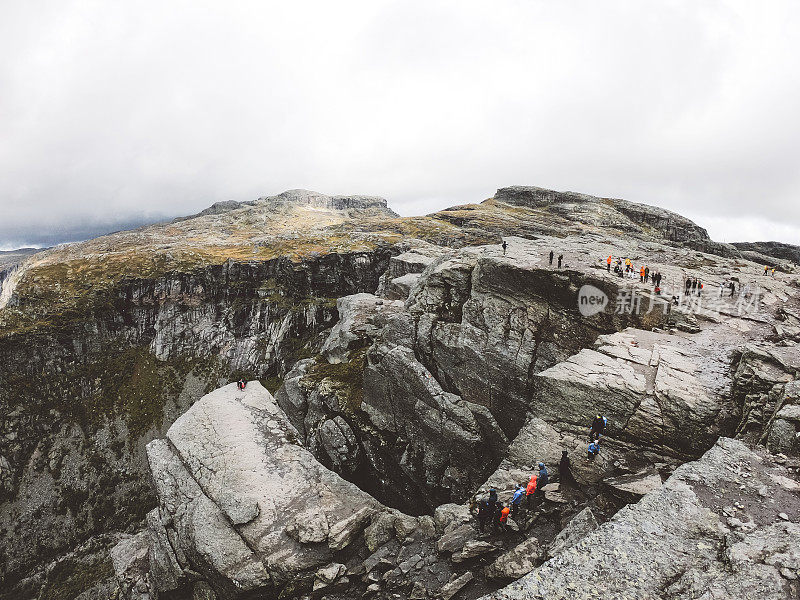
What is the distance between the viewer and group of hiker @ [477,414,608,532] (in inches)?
708

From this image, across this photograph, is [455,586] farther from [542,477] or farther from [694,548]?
[694,548]

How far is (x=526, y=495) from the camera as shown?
62.4 feet

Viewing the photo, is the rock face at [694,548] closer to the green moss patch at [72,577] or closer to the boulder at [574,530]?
the boulder at [574,530]

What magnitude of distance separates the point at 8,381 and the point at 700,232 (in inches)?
7775

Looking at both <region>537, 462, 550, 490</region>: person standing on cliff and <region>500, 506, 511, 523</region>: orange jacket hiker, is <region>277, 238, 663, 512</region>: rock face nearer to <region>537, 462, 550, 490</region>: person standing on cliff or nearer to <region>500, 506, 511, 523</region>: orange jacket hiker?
<region>537, 462, 550, 490</region>: person standing on cliff

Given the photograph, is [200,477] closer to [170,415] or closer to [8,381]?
[170,415]

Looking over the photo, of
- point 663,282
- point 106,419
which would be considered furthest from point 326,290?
point 663,282

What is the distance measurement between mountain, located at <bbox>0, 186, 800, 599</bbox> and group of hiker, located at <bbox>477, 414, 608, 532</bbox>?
32cm

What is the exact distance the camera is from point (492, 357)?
34.8 meters

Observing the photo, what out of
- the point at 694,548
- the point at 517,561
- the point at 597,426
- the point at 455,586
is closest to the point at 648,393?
the point at 597,426

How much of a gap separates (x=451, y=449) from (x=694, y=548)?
917 inches

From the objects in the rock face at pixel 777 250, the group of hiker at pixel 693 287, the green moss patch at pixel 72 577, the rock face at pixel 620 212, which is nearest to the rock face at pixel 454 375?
the group of hiker at pixel 693 287

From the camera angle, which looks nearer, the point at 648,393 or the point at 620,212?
the point at 648,393

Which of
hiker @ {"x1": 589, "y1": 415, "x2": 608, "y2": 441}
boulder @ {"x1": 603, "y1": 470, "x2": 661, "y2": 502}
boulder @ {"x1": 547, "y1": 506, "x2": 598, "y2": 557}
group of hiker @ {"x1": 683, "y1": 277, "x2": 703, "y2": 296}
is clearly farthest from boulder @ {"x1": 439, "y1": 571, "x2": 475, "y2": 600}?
group of hiker @ {"x1": 683, "y1": 277, "x2": 703, "y2": 296}
